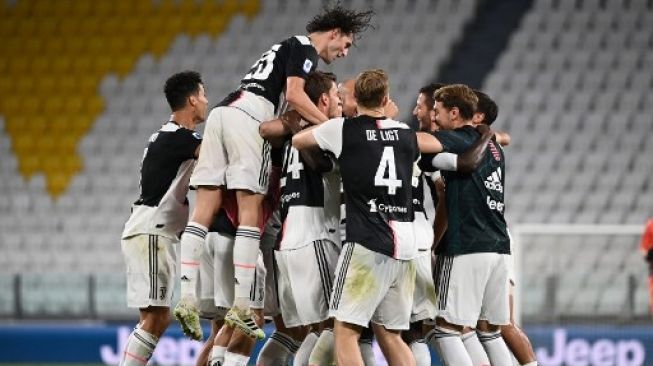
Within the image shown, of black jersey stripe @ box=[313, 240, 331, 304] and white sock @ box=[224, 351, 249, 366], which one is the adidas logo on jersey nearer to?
black jersey stripe @ box=[313, 240, 331, 304]

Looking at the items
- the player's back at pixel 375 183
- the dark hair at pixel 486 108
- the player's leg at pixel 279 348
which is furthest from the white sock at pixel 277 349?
the dark hair at pixel 486 108

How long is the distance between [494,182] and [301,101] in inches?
52.6

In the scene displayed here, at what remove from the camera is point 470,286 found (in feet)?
24.1

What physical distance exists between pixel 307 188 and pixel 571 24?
1040cm

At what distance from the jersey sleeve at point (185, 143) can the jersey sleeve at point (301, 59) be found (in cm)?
90

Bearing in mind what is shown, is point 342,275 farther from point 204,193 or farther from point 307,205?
point 204,193

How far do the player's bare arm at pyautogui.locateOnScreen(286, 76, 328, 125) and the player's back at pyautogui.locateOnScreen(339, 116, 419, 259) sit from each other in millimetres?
341

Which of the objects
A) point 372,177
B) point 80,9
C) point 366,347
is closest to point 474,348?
point 366,347

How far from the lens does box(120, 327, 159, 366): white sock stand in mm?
7867

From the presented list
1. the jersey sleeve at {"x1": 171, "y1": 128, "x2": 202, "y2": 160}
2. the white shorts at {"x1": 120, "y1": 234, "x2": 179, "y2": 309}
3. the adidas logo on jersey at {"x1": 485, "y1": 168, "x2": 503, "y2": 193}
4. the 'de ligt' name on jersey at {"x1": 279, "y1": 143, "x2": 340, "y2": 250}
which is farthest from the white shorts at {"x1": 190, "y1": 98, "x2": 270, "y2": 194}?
the adidas logo on jersey at {"x1": 485, "y1": 168, "x2": 503, "y2": 193}

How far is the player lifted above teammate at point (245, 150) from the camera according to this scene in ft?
23.9

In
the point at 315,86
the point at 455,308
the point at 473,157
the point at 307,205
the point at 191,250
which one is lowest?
the point at 455,308

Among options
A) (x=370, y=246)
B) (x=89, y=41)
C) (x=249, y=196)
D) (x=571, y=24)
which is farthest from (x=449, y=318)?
(x=89, y=41)

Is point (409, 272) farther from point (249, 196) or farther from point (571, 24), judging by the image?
point (571, 24)
